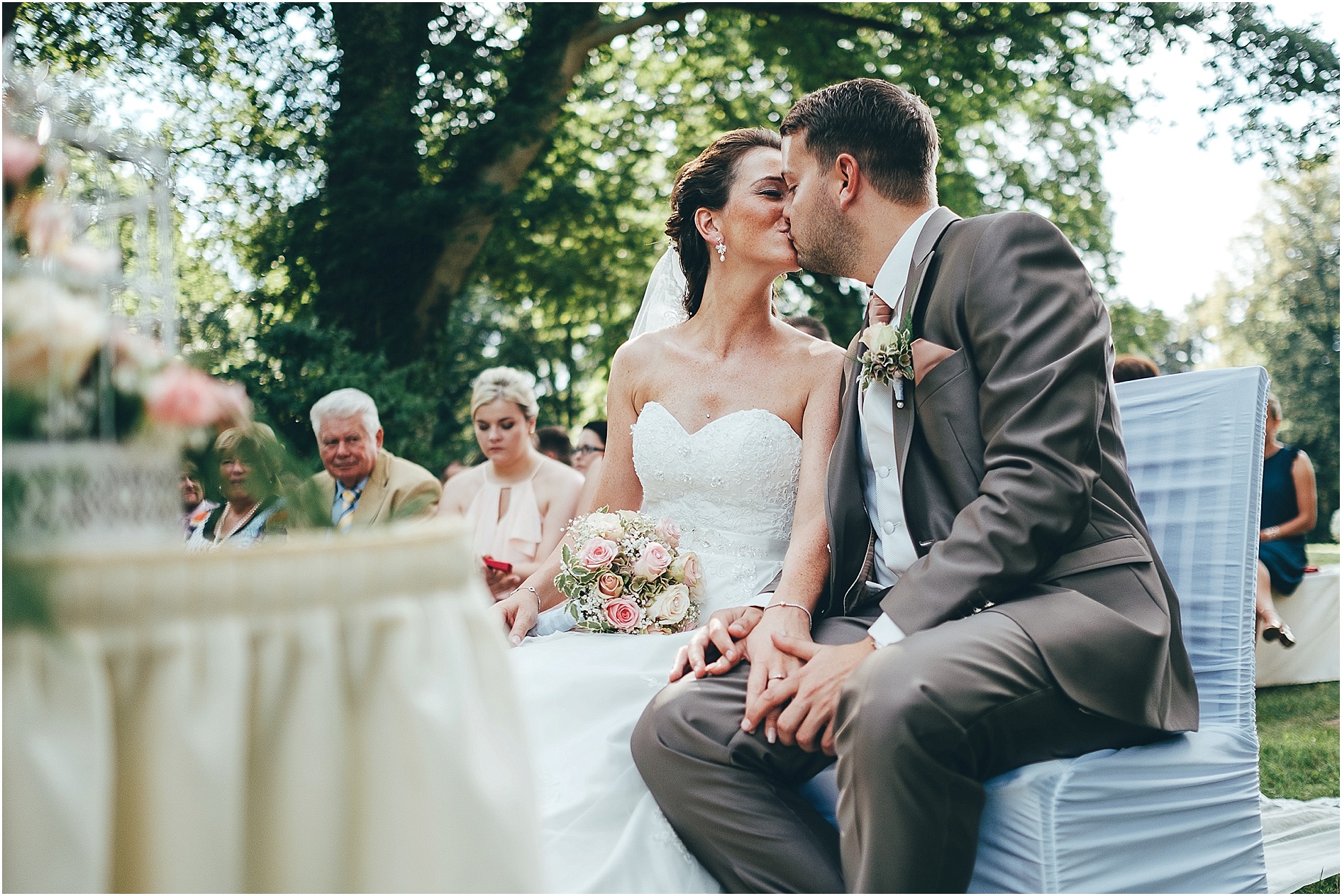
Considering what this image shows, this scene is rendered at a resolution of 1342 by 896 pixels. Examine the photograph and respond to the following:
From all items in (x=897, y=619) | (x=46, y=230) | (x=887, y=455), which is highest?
(x=46, y=230)

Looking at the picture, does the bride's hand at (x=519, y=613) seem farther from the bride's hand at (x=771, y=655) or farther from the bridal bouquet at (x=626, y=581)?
the bride's hand at (x=771, y=655)

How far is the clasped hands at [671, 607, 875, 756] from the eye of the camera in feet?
6.66

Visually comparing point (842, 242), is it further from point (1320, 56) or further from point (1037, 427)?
point (1320, 56)

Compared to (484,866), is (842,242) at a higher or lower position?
higher

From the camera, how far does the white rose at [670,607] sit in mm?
2904

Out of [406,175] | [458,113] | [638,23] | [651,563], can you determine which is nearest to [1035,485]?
[651,563]

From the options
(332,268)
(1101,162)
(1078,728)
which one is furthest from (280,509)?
(1101,162)

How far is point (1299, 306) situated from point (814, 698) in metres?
33.6

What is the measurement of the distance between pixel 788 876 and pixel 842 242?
5.29ft

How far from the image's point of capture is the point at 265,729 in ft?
3.43

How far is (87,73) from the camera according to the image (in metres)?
8.48

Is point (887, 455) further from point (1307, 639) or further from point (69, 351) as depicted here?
point (1307, 639)

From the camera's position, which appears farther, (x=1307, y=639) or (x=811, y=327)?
(x=1307, y=639)

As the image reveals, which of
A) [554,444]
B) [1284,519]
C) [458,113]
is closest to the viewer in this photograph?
[1284,519]
